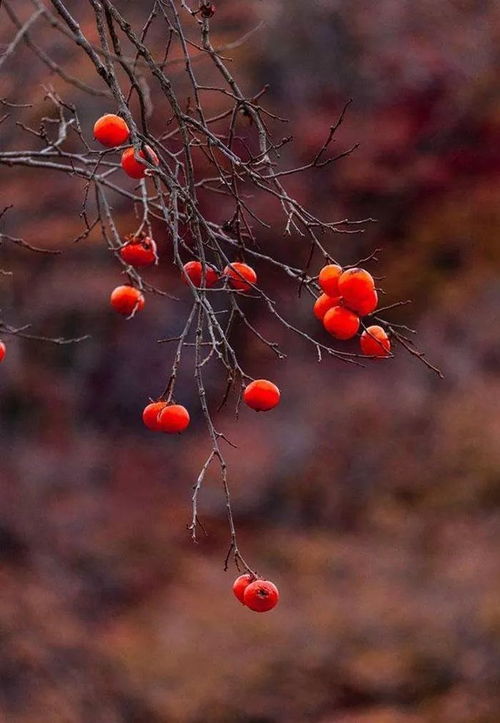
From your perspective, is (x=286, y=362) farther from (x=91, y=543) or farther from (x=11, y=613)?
(x=11, y=613)

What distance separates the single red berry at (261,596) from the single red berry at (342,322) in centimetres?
55

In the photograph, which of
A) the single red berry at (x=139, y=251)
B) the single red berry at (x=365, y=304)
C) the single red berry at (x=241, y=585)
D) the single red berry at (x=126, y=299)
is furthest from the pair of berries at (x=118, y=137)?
the single red berry at (x=241, y=585)

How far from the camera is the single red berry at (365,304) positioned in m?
1.79

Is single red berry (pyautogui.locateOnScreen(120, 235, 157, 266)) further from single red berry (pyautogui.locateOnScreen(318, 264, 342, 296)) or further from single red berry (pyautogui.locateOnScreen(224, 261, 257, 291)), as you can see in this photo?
single red berry (pyautogui.locateOnScreen(318, 264, 342, 296))

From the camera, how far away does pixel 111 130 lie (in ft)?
6.48

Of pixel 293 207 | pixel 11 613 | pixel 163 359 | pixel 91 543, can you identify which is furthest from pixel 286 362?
pixel 293 207

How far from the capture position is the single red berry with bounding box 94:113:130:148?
1.97 meters

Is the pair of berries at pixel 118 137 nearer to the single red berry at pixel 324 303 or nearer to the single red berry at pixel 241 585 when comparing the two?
the single red berry at pixel 324 303

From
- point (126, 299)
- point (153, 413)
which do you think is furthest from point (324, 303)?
point (126, 299)

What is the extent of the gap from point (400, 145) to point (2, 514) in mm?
5333

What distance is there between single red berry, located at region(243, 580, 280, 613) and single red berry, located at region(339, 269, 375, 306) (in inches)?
24.8

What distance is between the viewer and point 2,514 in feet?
23.3

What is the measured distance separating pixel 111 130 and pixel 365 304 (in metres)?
0.70

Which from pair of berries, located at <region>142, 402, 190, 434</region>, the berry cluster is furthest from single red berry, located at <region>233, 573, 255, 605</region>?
pair of berries, located at <region>142, 402, 190, 434</region>
